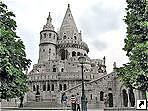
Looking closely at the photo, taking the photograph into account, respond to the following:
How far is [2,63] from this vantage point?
19922 millimetres

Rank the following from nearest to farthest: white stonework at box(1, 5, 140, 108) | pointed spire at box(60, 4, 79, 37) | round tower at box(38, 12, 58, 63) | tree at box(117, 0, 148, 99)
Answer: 1. tree at box(117, 0, 148, 99)
2. white stonework at box(1, 5, 140, 108)
3. round tower at box(38, 12, 58, 63)
4. pointed spire at box(60, 4, 79, 37)

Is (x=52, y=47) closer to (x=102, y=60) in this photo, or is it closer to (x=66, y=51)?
(x=66, y=51)

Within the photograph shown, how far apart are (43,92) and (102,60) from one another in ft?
91.0

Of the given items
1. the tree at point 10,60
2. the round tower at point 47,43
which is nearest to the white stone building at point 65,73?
the round tower at point 47,43

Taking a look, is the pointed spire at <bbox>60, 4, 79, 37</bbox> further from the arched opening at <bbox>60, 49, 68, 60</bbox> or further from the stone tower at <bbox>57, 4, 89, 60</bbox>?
the arched opening at <bbox>60, 49, 68, 60</bbox>

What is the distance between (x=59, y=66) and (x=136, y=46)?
57.6m

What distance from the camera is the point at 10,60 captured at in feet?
69.7

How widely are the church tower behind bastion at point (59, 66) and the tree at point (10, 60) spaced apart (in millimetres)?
31385

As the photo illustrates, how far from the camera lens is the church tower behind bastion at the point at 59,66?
68.0m

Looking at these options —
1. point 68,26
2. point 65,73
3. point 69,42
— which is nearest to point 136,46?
point 65,73

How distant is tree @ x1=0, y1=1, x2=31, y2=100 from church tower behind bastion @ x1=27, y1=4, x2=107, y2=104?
31.4 m

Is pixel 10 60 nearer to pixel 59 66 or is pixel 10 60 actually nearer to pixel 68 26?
pixel 59 66

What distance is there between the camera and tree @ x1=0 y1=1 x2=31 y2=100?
20047 millimetres

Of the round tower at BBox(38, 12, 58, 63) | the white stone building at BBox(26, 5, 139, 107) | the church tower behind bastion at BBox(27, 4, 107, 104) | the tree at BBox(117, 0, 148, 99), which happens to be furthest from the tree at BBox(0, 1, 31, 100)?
the round tower at BBox(38, 12, 58, 63)
